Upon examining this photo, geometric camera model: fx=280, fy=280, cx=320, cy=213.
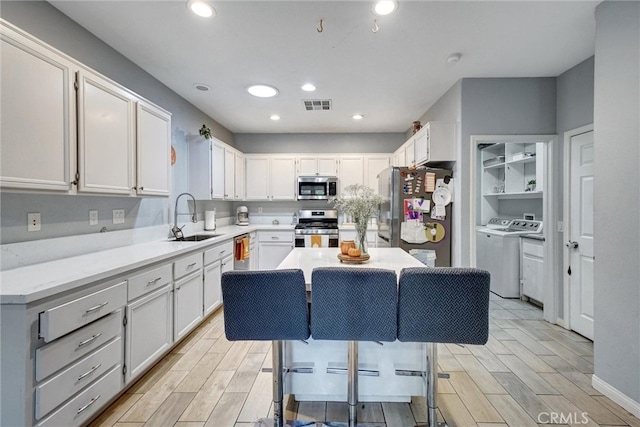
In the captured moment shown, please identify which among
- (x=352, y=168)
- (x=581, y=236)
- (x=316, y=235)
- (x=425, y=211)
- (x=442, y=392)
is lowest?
(x=442, y=392)

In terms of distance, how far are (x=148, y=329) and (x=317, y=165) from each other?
370cm

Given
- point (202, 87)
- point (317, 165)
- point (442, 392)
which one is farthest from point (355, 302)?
point (317, 165)

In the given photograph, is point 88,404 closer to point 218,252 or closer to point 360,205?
point 218,252

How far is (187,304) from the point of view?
261cm

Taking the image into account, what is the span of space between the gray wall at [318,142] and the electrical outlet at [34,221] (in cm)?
377

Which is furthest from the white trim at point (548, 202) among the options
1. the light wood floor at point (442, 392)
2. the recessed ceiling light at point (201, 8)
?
the recessed ceiling light at point (201, 8)

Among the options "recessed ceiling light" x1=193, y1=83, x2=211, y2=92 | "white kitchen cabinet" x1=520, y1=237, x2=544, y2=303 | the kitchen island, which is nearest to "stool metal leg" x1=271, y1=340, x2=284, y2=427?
the kitchen island

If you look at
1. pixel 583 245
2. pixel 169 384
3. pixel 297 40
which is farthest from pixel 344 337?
pixel 583 245

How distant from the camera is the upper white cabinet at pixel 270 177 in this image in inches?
201

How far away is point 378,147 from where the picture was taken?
5.29 meters

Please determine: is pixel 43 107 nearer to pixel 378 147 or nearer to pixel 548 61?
pixel 548 61

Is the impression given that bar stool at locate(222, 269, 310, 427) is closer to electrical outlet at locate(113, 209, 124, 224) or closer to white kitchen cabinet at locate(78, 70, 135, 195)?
white kitchen cabinet at locate(78, 70, 135, 195)

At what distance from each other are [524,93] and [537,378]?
9.14ft

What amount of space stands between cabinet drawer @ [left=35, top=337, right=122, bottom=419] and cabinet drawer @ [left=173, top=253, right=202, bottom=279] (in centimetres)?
70
